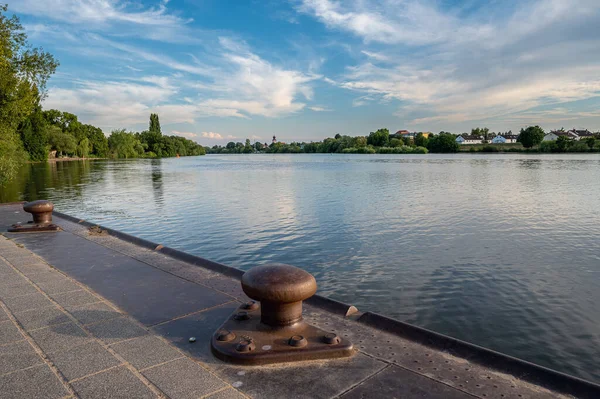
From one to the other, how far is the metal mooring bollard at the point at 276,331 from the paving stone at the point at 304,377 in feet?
0.33

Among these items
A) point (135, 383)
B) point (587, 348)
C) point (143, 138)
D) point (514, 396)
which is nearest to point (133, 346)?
point (135, 383)

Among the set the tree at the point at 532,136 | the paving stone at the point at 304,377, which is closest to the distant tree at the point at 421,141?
the tree at the point at 532,136

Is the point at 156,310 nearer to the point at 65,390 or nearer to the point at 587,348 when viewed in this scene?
the point at 65,390

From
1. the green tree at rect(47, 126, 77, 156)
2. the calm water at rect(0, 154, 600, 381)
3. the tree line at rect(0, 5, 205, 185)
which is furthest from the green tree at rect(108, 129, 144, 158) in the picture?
the calm water at rect(0, 154, 600, 381)

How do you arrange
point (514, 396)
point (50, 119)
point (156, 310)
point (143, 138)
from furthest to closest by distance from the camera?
point (143, 138) < point (50, 119) < point (156, 310) < point (514, 396)

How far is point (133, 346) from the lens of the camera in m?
4.24

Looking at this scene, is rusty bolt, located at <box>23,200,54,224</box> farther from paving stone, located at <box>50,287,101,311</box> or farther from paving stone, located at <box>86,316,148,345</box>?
paving stone, located at <box>86,316,148,345</box>

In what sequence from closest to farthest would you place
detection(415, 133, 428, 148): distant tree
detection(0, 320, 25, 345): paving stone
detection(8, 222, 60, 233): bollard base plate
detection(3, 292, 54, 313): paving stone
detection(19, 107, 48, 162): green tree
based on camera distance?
detection(0, 320, 25, 345): paving stone, detection(3, 292, 54, 313): paving stone, detection(8, 222, 60, 233): bollard base plate, detection(19, 107, 48, 162): green tree, detection(415, 133, 428, 148): distant tree

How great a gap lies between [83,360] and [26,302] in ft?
7.52

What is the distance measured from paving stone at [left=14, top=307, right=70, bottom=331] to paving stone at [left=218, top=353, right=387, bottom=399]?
2488 millimetres

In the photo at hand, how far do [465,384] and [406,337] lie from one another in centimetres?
101

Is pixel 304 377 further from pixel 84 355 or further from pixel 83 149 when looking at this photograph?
pixel 83 149

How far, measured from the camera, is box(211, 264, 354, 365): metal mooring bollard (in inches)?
157

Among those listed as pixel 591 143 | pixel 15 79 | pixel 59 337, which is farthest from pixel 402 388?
pixel 591 143
